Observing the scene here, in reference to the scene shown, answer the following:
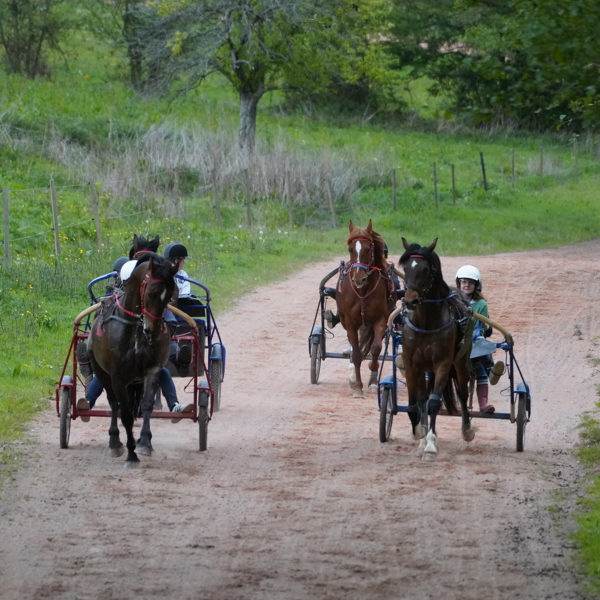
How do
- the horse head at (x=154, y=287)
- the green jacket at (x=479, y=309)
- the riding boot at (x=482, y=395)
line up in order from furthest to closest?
the green jacket at (x=479, y=309)
the riding boot at (x=482, y=395)
the horse head at (x=154, y=287)

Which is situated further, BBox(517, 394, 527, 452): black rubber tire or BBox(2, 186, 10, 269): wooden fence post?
BBox(2, 186, 10, 269): wooden fence post

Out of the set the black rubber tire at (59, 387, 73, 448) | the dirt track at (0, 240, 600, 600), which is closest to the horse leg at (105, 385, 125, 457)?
the dirt track at (0, 240, 600, 600)

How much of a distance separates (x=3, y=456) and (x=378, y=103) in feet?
139

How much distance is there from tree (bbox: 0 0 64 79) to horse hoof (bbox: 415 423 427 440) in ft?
108

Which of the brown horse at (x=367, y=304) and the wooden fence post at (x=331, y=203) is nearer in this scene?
the brown horse at (x=367, y=304)

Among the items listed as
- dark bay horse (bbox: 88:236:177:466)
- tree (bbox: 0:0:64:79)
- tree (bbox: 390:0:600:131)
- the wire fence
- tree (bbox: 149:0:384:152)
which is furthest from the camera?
tree (bbox: 0:0:64:79)

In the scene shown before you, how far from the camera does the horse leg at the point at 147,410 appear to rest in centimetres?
945

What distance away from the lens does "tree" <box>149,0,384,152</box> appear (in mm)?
33062

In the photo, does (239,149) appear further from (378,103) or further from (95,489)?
(95,489)

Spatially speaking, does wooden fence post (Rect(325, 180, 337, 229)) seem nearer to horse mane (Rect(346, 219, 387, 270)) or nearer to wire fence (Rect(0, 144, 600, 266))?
wire fence (Rect(0, 144, 600, 266))

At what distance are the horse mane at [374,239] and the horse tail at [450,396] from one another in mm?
2687

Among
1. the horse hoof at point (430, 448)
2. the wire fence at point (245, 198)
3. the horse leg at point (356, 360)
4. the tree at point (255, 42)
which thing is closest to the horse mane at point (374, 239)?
the horse leg at point (356, 360)

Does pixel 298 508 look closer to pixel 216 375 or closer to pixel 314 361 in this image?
pixel 216 375

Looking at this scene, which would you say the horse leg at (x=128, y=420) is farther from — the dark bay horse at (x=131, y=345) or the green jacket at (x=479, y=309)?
the green jacket at (x=479, y=309)
